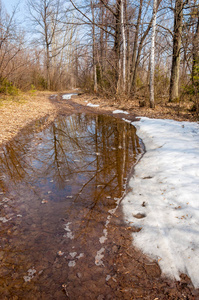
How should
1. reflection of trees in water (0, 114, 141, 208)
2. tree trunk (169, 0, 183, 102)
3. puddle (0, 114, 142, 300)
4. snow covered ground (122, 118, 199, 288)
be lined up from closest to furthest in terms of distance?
1. puddle (0, 114, 142, 300)
2. snow covered ground (122, 118, 199, 288)
3. reflection of trees in water (0, 114, 141, 208)
4. tree trunk (169, 0, 183, 102)

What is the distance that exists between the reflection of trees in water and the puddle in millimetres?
19

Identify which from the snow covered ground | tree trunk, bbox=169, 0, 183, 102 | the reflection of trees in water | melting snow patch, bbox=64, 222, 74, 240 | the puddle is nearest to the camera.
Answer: the puddle

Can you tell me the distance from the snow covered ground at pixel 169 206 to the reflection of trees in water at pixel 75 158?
498 mm

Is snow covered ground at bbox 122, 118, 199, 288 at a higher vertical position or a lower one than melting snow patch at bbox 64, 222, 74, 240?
higher

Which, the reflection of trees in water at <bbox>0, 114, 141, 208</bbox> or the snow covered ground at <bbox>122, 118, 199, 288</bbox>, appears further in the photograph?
the reflection of trees in water at <bbox>0, 114, 141, 208</bbox>

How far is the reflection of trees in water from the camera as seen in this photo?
3.70 meters

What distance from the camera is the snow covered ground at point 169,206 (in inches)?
80.5

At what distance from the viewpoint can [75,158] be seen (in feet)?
15.8

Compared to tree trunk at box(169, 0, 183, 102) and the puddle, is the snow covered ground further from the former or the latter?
tree trunk at box(169, 0, 183, 102)

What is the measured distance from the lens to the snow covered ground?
204 centimetres

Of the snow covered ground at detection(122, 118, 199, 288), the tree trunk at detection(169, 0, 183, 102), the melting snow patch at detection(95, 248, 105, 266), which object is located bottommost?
the melting snow patch at detection(95, 248, 105, 266)

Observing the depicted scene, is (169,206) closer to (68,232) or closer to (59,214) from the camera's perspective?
(68,232)

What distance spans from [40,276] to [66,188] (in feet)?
5.50

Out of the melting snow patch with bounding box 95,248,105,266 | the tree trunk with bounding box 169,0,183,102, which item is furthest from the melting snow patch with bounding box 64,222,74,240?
the tree trunk with bounding box 169,0,183,102
